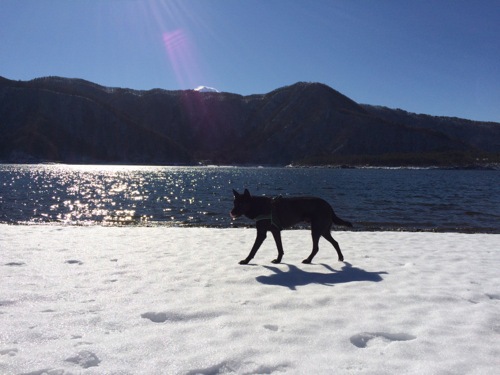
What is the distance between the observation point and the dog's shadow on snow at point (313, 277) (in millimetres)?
7375

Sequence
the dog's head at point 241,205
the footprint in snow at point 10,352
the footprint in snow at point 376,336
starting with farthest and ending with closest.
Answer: the dog's head at point 241,205
the footprint in snow at point 376,336
the footprint in snow at point 10,352

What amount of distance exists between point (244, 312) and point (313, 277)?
8.66 ft

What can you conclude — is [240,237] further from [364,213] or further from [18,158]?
[18,158]

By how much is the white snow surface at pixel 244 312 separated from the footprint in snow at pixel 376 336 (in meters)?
0.02

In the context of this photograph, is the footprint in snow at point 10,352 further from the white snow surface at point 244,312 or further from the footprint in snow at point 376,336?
the footprint in snow at point 376,336

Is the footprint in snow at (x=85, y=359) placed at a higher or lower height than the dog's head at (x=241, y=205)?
lower

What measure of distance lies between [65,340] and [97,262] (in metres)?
4.60

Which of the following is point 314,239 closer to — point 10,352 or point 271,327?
point 271,327

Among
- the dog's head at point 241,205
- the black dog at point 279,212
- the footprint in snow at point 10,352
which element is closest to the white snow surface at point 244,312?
the footprint in snow at point 10,352

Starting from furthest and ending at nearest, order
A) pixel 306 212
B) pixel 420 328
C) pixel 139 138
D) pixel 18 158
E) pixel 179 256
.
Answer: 1. pixel 139 138
2. pixel 18 158
3. pixel 179 256
4. pixel 306 212
5. pixel 420 328

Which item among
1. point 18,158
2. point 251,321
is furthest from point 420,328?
point 18,158

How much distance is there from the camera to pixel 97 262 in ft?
29.2

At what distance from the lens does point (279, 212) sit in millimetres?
8805

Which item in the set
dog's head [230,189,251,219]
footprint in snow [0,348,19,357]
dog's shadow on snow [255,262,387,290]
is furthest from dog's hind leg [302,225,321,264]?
footprint in snow [0,348,19,357]
